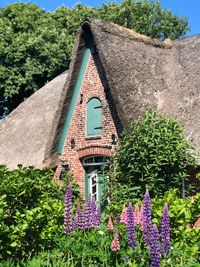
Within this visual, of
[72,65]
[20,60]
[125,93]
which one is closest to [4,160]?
[72,65]

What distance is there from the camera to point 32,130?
1908cm

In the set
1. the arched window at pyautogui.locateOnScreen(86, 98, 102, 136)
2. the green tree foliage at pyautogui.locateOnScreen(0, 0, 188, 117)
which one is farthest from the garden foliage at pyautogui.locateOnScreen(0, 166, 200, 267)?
the green tree foliage at pyautogui.locateOnScreen(0, 0, 188, 117)

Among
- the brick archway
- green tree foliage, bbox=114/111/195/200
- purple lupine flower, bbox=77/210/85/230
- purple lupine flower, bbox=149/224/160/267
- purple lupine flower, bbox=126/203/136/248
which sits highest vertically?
the brick archway

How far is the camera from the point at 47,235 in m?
7.89

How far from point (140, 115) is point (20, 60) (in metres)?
14.7

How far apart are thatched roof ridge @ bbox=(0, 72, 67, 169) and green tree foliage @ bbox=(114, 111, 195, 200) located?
4.14 metres

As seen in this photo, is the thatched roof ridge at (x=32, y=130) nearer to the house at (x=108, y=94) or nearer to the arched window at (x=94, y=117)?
the house at (x=108, y=94)

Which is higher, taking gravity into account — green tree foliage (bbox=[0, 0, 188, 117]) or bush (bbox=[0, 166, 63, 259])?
green tree foliage (bbox=[0, 0, 188, 117])

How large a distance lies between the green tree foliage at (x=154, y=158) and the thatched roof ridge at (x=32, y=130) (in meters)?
4.14

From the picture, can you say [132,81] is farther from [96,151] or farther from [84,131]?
[96,151]

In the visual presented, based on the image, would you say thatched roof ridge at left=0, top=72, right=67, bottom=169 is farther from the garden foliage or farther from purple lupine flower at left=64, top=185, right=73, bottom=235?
purple lupine flower at left=64, top=185, right=73, bottom=235

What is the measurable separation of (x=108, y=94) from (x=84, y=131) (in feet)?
4.51

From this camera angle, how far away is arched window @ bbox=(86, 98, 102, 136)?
1488 cm

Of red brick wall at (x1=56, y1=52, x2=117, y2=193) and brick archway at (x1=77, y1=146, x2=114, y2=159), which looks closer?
brick archway at (x1=77, y1=146, x2=114, y2=159)
